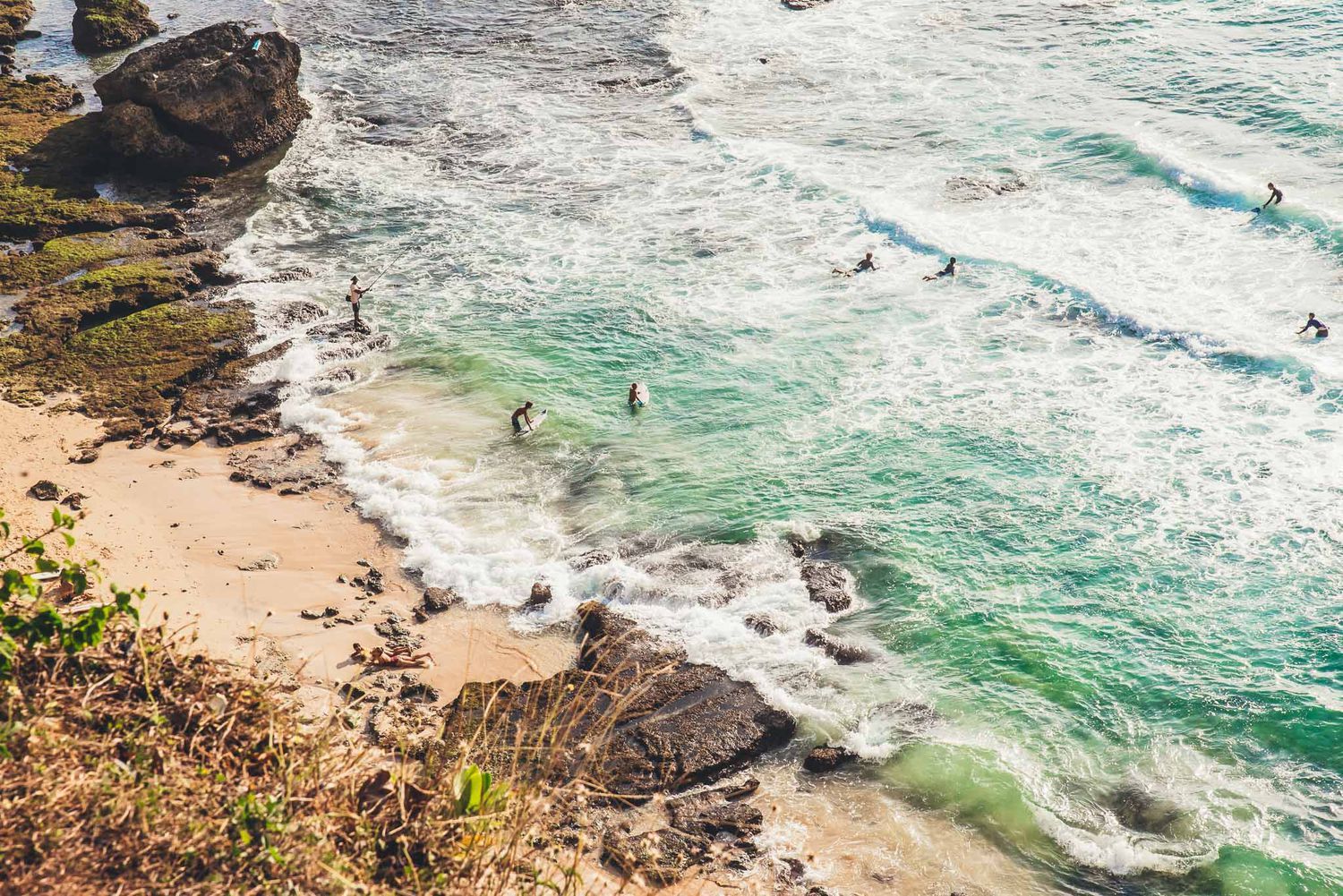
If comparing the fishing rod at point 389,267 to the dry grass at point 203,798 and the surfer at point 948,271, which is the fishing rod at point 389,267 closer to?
the surfer at point 948,271

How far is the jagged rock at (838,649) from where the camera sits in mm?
13391

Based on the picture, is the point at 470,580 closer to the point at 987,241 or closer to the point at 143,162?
the point at 987,241

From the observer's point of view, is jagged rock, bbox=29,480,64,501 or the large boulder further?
the large boulder

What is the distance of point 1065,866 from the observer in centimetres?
1070

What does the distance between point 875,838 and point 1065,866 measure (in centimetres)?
211

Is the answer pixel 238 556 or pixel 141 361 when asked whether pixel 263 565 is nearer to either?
pixel 238 556

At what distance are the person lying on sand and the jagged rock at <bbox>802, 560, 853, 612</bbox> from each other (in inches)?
227

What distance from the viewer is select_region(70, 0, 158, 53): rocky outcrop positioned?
3703 cm

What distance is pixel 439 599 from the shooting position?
1432 centimetres

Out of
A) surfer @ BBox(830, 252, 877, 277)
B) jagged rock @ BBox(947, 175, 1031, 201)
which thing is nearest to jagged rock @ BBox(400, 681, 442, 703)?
surfer @ BBox(830, 252, 877, 277)

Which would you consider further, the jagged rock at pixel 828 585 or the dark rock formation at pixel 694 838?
the jagged rock at pixel 828 585

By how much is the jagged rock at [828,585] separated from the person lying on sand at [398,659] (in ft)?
18.9

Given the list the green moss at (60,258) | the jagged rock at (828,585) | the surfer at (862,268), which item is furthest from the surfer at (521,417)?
the green moss at (60,258)

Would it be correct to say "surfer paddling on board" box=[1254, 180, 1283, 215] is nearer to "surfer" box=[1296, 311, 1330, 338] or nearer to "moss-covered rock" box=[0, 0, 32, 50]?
"surfer" box=[1296, 311, 1330, 338]
